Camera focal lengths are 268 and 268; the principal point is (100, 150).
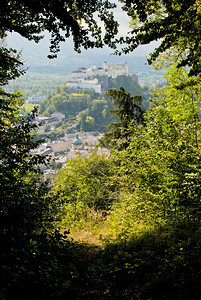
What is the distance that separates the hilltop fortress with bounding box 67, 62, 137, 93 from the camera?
11294cm

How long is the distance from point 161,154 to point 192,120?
1105 mm

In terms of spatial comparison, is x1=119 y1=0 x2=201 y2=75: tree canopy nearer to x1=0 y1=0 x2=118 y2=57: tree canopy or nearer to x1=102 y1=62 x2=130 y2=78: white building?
x1=0 y1=0 x2=118 y2=57: tree canopy

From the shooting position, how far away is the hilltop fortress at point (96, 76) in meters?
113

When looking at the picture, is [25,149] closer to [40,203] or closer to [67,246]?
[40,203]

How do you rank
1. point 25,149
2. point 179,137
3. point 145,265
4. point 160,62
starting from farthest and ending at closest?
1. point 160,62
2. point 179,137
3. point 25,149
4. point 145,265

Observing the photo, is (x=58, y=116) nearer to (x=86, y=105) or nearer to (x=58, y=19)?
(x=86, y=105)

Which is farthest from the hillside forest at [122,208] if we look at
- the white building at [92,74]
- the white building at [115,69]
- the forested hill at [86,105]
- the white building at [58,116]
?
the white building at [115,69]

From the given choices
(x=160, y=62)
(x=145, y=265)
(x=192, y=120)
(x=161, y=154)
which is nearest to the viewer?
(x=145, y=265)

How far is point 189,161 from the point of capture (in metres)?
3.60

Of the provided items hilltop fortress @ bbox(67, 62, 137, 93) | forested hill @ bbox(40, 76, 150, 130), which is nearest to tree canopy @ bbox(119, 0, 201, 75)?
forested hill @ bbox(40, 76, 150, 130)

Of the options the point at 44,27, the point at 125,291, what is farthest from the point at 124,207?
the point at 44,27

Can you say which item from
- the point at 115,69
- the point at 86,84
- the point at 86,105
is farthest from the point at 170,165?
the point at 115,69

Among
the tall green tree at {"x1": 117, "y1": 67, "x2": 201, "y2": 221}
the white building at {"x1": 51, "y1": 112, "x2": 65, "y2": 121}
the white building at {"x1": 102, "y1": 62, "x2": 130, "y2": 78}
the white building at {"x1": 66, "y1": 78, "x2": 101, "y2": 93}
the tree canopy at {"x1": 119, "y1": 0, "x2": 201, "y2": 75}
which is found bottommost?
the white building at {"x1": 51, "y1": 112, "x2": 65, "y2": 121}

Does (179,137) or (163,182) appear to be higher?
(179,137)
